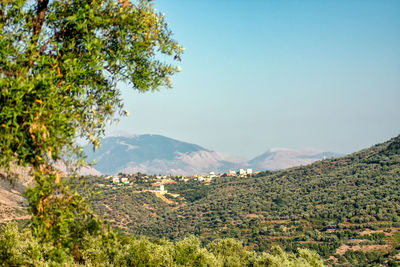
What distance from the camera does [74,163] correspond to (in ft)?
28.1

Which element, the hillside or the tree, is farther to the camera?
the hillside

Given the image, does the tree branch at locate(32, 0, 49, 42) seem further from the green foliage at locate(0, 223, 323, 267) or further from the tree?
the green foliage at locate(0, 223, 323, 267)

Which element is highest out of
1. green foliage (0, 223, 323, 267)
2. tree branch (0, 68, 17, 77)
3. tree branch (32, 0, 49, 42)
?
tree branch (32, 0, 49, 42)

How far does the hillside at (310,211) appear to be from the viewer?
3317 inches

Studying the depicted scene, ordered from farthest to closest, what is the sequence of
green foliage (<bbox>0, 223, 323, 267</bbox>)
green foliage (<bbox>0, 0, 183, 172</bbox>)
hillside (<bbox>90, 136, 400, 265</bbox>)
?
hillside (<bbox>90, 136, 400, 265</bbox>)
green foliage (<bbox>0, 223, 323, 267</bbox>)
green foliage (<bbox>0, 0, 183, 172</bbox>)

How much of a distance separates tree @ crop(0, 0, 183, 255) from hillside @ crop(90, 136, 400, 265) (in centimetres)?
6899

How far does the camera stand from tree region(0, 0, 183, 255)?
7.46m

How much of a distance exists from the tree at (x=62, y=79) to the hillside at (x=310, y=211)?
68990 millimetres

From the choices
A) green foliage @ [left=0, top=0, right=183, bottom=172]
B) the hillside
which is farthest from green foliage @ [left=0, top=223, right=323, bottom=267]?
the hillside

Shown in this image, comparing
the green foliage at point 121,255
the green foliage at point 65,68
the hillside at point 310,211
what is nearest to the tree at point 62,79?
the green foliage at point 65,68

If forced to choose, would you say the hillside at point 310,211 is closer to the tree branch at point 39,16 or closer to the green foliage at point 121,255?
the green foliage at point 121,255

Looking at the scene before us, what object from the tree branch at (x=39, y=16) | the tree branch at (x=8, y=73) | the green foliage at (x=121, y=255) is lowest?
the green foliage at (x=121, y=255)

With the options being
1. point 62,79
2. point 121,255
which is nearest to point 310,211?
point 121,255

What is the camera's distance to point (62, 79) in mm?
8734
